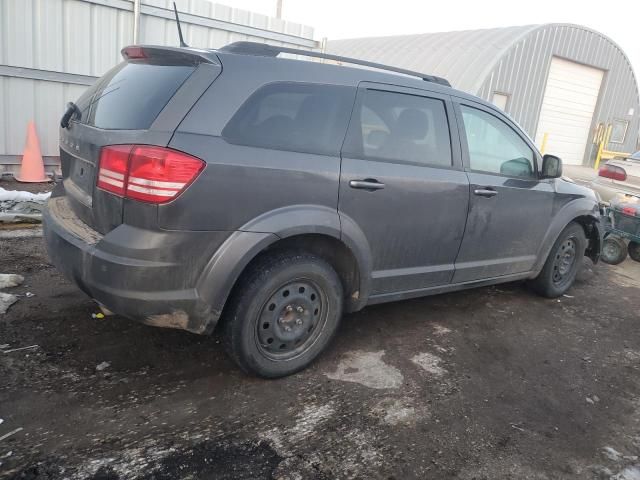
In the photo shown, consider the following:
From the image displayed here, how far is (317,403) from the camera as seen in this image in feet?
9.72

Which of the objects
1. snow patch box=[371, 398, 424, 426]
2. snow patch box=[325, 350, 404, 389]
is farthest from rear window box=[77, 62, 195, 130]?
snow patch box=[371, 398, 424, 426]

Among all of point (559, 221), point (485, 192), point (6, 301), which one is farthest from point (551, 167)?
point (6, 301)

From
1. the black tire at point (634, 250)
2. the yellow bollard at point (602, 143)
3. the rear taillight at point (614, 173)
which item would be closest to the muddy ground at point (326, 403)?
the black tire at point (634, 250)

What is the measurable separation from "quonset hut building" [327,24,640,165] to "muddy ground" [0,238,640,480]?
13321 millimetres

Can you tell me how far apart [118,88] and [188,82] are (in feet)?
2.02

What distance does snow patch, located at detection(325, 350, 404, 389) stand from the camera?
3246mm

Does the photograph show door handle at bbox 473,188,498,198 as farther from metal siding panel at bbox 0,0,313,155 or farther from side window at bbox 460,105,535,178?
metal siding panel at bbox 0,0,313,155

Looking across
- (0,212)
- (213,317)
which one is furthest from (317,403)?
(0,212)

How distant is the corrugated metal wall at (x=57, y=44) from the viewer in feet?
23.7

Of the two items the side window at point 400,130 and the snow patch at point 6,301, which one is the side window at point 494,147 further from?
the snow patch at point 6,301

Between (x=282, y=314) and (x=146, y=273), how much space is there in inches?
34.4

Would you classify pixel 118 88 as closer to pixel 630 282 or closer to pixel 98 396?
pixel 98 396

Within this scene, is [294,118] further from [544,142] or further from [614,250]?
[544,142]

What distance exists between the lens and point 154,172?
2527 millimetres
